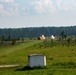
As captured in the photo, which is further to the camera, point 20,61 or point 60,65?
point 20,61

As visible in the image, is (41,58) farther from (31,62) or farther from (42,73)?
(42,73)

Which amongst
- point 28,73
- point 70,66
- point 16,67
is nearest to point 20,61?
point 16,67

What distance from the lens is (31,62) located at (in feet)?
111

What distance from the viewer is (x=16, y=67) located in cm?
3394

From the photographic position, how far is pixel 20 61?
40.8m

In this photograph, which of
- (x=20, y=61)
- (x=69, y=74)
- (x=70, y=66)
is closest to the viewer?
(x=69, y=74)

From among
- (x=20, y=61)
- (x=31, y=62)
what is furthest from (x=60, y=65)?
(x=20, y=61)

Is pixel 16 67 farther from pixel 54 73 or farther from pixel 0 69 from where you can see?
pixel 54 73

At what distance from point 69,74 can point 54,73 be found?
1.29 meters

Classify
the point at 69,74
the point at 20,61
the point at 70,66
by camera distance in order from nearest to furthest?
the point at 69,74
the point at 70,66
the point at 20,61

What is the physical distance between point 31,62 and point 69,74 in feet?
22.9

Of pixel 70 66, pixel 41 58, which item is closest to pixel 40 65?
pixel 41 58

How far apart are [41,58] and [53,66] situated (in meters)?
2.04

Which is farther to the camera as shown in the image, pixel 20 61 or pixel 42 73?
pixel 20 61
